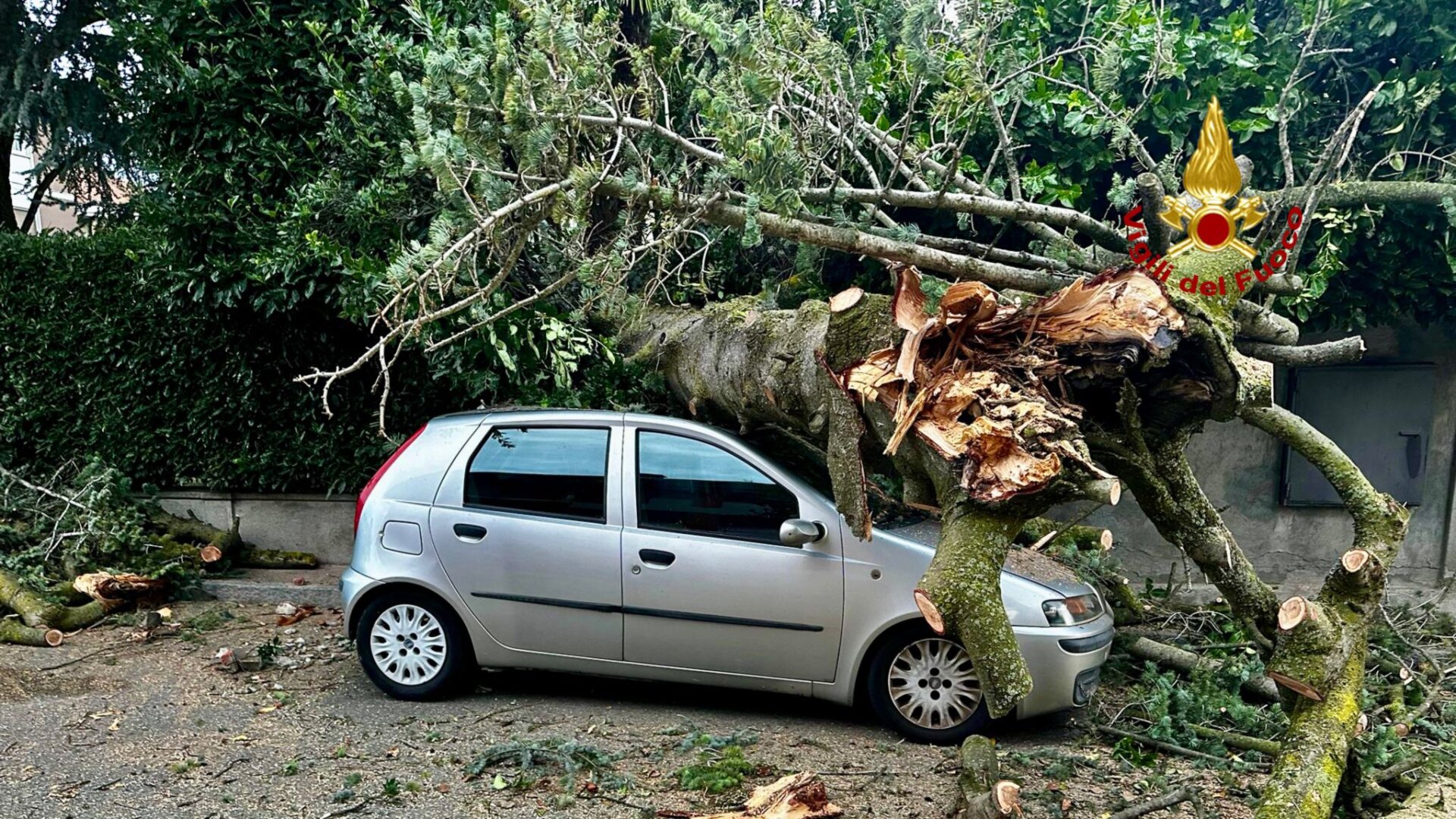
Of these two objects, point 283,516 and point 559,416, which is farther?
point 283,516

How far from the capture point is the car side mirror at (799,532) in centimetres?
463

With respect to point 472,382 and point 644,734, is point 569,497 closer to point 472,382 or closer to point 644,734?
point 644,734

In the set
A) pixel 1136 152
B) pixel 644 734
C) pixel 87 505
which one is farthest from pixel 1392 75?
pixel 87 505

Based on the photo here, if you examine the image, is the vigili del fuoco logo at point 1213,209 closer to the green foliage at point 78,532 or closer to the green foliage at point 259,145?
the green foliage at point 259,145

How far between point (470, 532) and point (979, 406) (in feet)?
10.5

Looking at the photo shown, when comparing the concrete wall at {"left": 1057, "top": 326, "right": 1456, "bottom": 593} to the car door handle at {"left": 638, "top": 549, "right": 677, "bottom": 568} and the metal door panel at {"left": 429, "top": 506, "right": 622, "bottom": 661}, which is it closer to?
the car door handle at {"left": 638, "top": 549, "right": 677, "bottom": 568}

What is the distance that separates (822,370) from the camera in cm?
345

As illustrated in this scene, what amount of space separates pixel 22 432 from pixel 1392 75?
1053 centimetres

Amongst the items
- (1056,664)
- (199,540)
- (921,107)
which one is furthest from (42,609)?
(921,107)

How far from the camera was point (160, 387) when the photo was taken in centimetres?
820

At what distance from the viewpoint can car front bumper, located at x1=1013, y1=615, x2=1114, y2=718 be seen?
14.9 ft

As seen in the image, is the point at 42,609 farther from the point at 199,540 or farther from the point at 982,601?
the point at 982,601

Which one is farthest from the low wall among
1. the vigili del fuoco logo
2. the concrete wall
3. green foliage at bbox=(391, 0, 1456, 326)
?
the vigili del fuoco logo

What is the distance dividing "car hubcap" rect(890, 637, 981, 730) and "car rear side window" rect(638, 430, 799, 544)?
2.83ft
